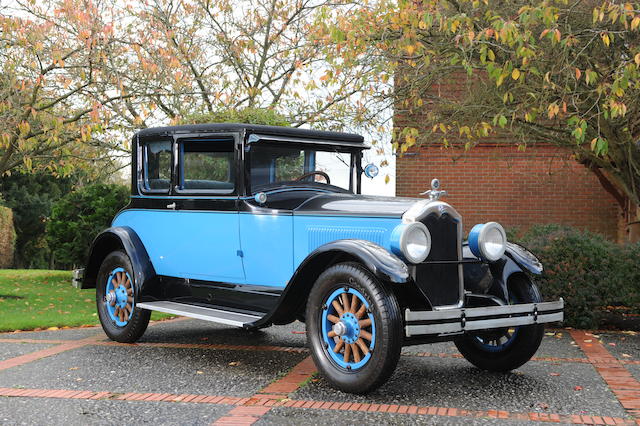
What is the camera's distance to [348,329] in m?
4.86

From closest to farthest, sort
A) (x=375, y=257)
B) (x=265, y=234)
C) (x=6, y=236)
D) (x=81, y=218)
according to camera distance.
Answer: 1. (x=375, y=257)
2. (x=265, y=234)
3. (x=81, y=218)
4. (x=6, y=236)

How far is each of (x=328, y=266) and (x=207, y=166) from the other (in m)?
1.95

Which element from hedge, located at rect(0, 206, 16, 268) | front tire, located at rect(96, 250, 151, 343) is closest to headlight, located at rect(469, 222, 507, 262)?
front tire, located at rect(96, 250, 151, 343)

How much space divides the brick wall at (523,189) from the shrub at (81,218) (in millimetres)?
5922

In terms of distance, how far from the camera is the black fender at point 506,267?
17.9 ft

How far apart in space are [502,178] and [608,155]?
3.89 m

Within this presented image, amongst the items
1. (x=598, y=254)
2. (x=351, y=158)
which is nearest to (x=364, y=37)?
(x=351, y=158)

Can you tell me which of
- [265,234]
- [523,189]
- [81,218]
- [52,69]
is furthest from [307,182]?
[81,218]

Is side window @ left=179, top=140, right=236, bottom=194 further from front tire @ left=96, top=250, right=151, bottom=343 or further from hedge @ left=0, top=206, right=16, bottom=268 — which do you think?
hedge @ left=0, top=206, right=16, bottom=268

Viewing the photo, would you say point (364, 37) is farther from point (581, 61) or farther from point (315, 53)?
point (315, 53)

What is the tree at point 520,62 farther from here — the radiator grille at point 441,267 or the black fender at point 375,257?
the black fender at point 375,257

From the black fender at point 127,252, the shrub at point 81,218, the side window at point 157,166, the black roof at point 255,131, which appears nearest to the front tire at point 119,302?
the black fender at point 127,252

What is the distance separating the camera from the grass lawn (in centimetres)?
863

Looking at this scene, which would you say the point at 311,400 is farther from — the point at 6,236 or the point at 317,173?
the point at 6,236
